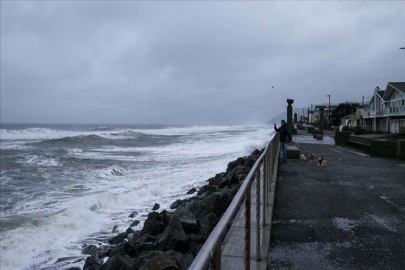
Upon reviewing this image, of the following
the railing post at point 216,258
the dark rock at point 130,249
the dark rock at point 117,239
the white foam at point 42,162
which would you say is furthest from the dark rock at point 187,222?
the white foam at point 42,162

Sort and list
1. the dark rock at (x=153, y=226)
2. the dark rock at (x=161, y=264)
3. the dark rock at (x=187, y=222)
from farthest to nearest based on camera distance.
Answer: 1. the dark rock at (x=153, y=226)
2. the dark rock at (x=187, y=222)
3. the dark rock at (x=161, y=264)

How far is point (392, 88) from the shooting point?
43.2 m

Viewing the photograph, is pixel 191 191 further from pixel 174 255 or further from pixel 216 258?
pixel 216 258

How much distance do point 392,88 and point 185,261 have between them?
46655 mm

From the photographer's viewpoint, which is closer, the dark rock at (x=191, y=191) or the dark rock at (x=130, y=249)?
the dark rock at (x=130, y=249)

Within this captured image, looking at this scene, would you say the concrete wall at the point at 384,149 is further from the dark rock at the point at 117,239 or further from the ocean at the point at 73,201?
the dark rock at the point at 117,239

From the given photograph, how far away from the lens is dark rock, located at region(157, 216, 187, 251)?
5.71m

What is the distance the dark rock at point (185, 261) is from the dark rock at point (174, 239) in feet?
2.07

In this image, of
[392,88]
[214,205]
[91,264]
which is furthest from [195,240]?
[392,88]

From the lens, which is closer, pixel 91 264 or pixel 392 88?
pixel 91 264

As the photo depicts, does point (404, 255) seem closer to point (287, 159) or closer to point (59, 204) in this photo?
point (287, 159)

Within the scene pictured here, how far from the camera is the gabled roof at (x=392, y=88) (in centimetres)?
4062

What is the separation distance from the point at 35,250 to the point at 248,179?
6.39 metres

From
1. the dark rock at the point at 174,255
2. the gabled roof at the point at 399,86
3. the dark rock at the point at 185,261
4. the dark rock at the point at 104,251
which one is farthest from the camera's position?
the gabled roof at the point at 399,86
